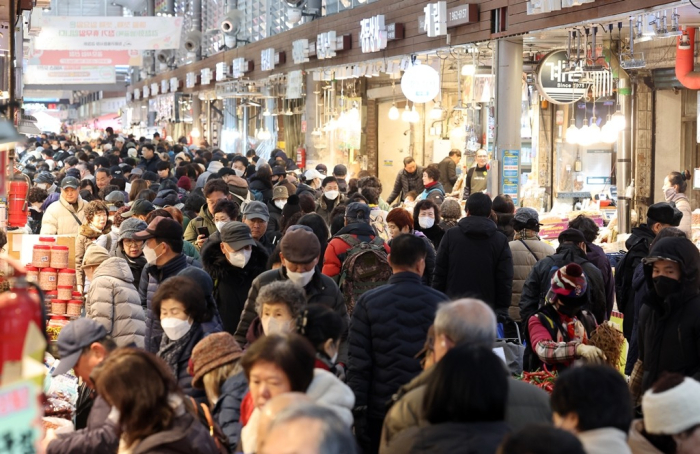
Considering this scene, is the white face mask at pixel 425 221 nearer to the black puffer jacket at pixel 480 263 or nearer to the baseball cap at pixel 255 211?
the black puffer jacket at pixel 480 263

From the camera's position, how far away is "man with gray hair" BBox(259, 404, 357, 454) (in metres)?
2.87

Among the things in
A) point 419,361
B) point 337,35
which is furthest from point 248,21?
point 419,361

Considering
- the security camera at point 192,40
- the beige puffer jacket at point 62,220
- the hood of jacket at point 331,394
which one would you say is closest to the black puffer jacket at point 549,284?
the hood of jacket at point 331,394

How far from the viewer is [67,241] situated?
9.39 m

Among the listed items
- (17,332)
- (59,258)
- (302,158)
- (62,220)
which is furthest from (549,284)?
(302,158)

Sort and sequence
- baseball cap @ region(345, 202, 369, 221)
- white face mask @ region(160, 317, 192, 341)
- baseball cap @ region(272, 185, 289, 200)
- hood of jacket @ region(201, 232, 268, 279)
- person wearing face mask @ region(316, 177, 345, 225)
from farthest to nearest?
1. person wearing face mask @ region(316, 177, 345, 225)
2. baseball cap @ region(272, 185, 289, 200)
3. baseball cap @ region(345, 202, 369, 221)
4. hood of jacket @ region(201, 232, 268, 279)
5. white face mask @ region(160, 317, 192, 341)

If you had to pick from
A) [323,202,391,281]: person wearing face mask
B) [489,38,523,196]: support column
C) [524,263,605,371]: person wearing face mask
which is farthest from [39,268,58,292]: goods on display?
[489,38,523,196]: support column

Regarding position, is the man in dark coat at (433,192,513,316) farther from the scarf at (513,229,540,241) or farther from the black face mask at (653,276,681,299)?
the black face mask at (653,276,681,299)

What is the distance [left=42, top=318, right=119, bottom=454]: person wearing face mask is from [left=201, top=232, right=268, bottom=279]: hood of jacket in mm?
1973

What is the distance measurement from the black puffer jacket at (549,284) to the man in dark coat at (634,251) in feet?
3.00

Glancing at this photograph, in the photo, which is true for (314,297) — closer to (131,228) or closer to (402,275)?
(402,275)

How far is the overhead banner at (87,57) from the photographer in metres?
30.5

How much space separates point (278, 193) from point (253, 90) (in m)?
16.1

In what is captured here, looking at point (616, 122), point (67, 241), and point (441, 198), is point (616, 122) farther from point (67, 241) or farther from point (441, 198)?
point (67, 241)
